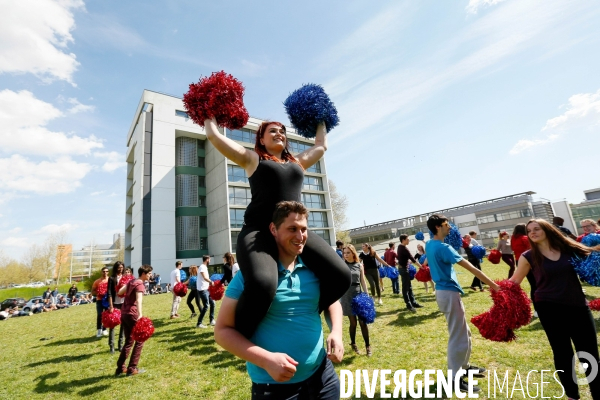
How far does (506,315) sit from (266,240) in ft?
11.0

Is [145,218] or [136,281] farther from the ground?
[145,218]

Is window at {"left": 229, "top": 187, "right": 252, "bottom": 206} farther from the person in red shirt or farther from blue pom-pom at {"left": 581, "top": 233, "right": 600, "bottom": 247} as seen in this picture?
blue pom-pom at {"left": 581, "top": 233, "right": 600, "bottom": 247}

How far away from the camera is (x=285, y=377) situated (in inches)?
58.0

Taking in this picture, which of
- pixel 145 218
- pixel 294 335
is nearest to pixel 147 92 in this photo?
pixel 145 218

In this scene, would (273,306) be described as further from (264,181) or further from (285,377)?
(264,181)

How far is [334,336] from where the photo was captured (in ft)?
6.20

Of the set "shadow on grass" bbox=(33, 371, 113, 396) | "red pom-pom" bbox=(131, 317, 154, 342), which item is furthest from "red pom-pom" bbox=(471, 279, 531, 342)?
"shadow on grass" bbox=(33, 371, 113, 396)

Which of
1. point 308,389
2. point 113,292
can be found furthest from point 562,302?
point 113,292

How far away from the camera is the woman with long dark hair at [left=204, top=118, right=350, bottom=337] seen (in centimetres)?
166

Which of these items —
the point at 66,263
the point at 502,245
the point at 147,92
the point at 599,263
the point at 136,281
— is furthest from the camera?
the point at 66,263

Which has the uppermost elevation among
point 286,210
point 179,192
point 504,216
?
point 179,192

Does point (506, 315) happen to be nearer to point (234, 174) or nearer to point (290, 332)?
point (290, 332)

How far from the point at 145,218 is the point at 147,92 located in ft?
58.6

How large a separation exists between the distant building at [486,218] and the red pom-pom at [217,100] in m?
60.5
